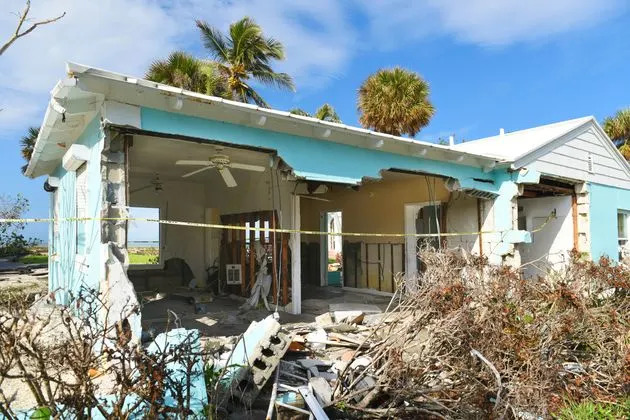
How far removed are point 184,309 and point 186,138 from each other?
16.3 ft

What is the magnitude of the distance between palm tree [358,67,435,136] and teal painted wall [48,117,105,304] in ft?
38.3

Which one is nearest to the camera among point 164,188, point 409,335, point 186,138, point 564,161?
point 409,335

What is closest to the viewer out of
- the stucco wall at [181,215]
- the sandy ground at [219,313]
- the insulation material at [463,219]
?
the sandy ground at [219,313]

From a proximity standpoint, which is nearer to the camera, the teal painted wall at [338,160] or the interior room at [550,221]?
the teal painted wall at [338,160]

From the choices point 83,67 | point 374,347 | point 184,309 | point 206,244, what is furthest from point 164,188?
point 374,347

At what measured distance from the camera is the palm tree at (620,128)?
2112 centimetres

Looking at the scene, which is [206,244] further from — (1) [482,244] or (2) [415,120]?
(2) [415,120]

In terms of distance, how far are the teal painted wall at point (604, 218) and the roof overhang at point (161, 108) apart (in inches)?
188

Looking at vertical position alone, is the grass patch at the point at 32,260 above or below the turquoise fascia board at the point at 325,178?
below

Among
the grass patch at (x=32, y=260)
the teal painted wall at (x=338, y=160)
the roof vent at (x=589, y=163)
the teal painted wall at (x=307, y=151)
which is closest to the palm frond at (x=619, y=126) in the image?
the roof vent at (x=589, y=163)

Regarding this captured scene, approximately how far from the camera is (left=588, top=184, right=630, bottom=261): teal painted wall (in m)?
11.1

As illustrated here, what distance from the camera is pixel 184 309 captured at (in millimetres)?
9391

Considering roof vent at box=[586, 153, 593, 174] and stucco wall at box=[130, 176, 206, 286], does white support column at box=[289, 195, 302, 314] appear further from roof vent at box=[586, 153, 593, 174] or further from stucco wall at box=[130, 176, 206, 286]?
roof vent at box=[586, 153, 593, 174]

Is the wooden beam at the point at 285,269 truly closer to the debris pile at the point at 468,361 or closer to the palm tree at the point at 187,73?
the debris pile at the point at 468,361
